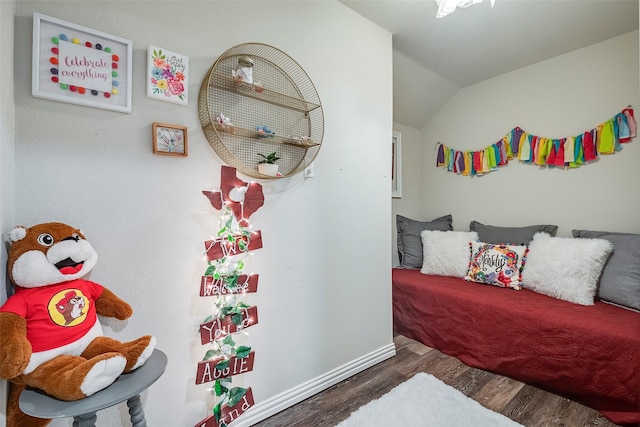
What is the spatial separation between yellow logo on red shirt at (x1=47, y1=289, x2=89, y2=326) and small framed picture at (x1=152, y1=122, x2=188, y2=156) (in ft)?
1.93

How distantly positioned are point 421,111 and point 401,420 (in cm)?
284

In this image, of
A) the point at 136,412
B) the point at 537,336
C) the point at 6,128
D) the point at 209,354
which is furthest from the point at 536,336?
the point at 6,128

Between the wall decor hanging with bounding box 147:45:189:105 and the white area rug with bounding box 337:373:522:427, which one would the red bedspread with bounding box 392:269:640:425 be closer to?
the white area rug with bounding box 337:373:522:427

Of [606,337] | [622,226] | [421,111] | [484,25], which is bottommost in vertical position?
[606,337]

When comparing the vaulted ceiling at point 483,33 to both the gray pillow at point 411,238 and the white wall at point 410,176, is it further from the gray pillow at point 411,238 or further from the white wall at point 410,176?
the gray pillow at point 411,238

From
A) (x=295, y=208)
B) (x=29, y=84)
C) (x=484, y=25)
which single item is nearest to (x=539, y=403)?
(x=295, y=208)

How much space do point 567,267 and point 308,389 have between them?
1.90m

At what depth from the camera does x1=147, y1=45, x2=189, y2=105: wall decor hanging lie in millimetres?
1165

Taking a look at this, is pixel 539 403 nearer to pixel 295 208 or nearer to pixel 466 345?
pixel 466 345

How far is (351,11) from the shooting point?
1865 millimetres

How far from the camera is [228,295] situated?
4.44 ft

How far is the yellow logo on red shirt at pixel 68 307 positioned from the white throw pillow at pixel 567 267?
264 cm

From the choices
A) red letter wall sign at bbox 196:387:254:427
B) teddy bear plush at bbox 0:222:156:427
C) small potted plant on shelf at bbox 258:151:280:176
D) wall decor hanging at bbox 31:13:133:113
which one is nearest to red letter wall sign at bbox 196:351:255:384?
red letter wall sign at bbox 196:387:254:427

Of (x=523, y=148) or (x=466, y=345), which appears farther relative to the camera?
(x=523, y=148)
